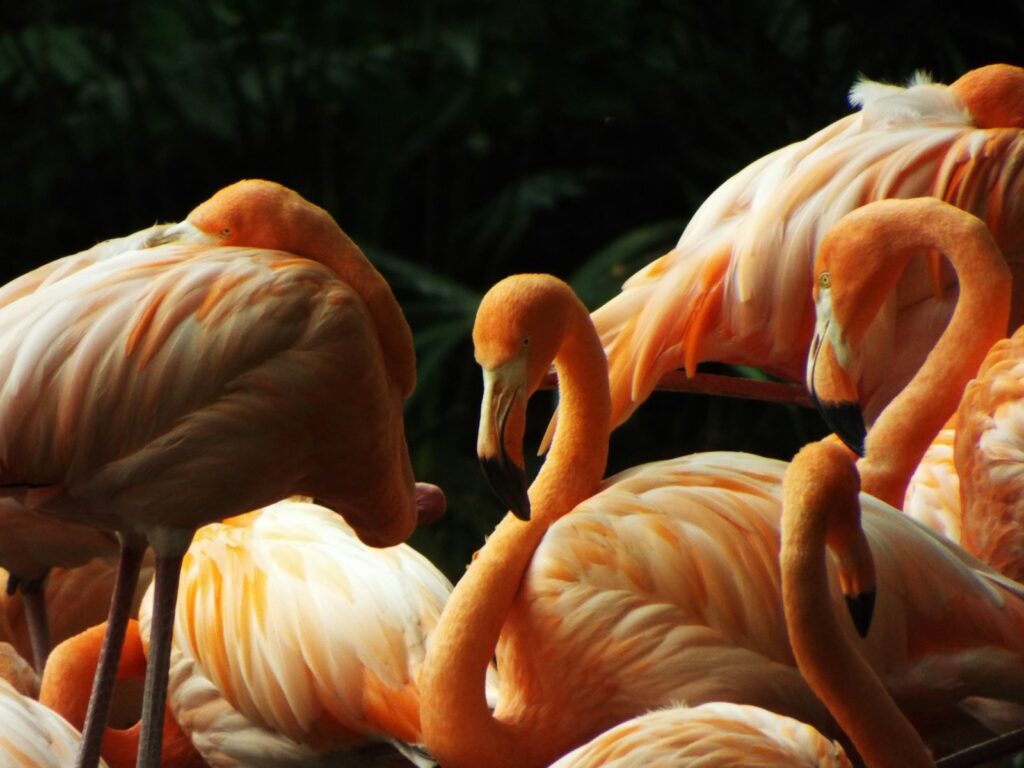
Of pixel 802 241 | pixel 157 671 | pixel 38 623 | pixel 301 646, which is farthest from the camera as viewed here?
pixel 38 623

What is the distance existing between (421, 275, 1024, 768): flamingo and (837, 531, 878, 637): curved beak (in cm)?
27

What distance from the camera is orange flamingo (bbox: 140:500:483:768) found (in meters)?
2.47

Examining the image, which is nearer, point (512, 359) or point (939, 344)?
point (512, 359)

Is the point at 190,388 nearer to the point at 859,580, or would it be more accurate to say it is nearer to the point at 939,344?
the point at 859,580

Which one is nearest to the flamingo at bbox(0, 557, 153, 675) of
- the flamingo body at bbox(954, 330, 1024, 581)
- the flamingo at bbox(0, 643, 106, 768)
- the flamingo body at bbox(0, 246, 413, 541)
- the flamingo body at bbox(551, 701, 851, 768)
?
the flamingo at bbox(0, 643, 106, 768)

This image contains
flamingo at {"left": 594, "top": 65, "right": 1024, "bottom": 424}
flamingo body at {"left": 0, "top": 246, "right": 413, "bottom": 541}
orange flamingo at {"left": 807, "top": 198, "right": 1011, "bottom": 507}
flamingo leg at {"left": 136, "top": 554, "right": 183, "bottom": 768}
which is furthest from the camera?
flamingo at {"left": 594, "top": 65, "right": 1024, "bottom": 424}

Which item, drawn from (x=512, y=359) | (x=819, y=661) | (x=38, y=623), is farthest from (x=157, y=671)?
(x=38, y=623)

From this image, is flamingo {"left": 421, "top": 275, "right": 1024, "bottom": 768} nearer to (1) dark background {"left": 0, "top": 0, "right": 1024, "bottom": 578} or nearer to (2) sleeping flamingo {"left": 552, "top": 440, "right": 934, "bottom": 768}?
(2) sleeping flamingo {"left": 552, "top": 440, "right": 934, "bottom": 768}

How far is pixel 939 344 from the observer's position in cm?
284

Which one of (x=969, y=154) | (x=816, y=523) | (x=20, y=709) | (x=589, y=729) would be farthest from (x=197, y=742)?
(x=969, y=154)

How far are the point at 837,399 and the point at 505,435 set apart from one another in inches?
24.0

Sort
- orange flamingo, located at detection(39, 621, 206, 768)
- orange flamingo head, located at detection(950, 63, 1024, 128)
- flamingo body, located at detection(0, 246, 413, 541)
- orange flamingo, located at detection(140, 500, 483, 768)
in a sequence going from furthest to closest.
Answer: orange flamingo head, located at detection(950, 63, 1024, 128)
orange flamingo, located at detection(39, 621, 206, 768)
orange flamingo, located at detection(140, 500, 483, 768)
flamingo body, located at detection(0, 246, 413, 541)

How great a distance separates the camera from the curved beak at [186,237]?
2.31 meters

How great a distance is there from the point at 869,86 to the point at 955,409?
2.36 feet
